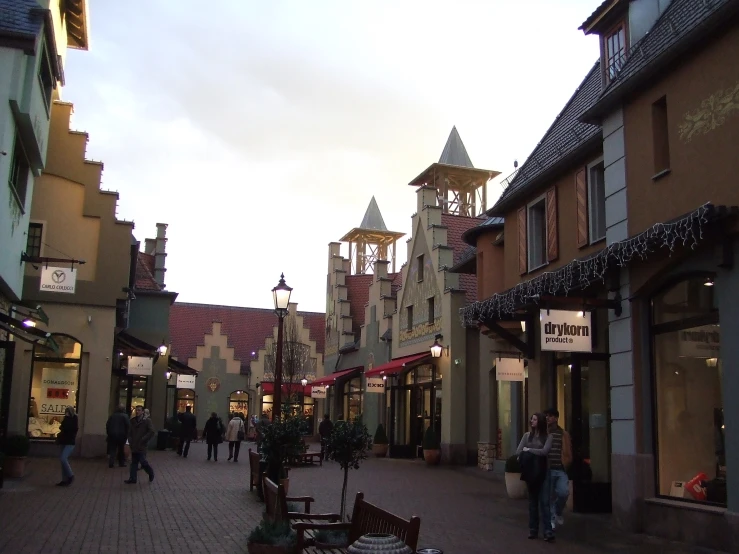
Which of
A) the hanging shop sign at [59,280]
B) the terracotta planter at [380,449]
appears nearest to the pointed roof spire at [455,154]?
the terracotta planter at [380,449]

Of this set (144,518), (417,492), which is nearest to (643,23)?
(417,492)

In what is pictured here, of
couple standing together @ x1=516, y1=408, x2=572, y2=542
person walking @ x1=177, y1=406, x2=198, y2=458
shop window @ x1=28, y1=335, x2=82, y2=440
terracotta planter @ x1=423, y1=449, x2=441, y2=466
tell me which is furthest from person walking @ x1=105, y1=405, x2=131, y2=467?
couple standing together @ x1=516, y1=408, x2=572, y2=542

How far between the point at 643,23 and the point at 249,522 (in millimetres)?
11006

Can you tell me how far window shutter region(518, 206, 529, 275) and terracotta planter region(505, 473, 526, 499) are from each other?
4647 mm

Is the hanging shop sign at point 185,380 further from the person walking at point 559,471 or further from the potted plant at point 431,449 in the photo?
the person walking at point 559,471

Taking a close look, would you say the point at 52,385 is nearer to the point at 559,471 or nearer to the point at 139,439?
the point at 139,439

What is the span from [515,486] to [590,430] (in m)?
2.01

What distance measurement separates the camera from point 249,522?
13.1 metres

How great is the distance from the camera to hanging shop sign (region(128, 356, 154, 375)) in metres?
27.1

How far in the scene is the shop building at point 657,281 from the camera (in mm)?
11078

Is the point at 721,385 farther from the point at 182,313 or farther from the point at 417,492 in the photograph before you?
the point at 182,313

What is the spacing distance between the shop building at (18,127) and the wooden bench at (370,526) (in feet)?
27.9

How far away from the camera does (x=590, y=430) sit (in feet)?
54.0

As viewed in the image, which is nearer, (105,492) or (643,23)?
(643,23)
